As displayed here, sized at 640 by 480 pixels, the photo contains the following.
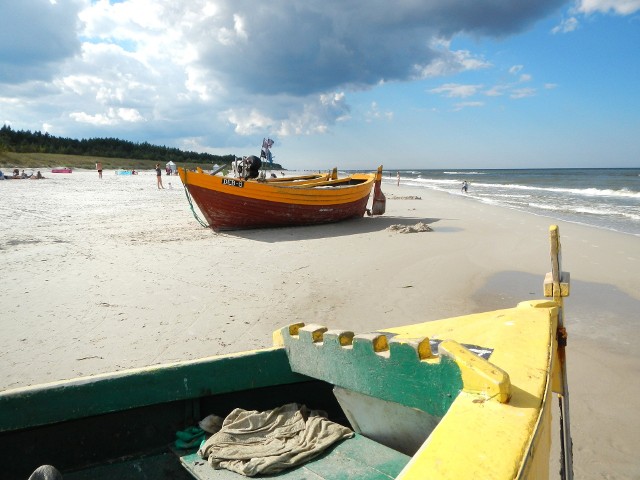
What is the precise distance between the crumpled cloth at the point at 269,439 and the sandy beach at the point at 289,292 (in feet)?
5.25

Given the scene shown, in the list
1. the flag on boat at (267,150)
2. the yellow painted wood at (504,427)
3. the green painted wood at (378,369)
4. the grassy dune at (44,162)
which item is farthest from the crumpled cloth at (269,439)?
the grassy dune at (44,162)

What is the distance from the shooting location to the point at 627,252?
28.5ft

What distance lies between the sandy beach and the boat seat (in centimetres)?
129

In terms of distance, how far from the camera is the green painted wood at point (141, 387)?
221cm

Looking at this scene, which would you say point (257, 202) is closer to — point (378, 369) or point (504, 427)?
point (378, 369)

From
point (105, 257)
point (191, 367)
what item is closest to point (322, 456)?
point (191, 367)

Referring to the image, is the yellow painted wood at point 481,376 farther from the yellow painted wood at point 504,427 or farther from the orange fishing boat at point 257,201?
the orange fishing boat at point 257,201

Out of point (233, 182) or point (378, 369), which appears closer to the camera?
point (378, 369)

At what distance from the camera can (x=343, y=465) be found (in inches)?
87.7

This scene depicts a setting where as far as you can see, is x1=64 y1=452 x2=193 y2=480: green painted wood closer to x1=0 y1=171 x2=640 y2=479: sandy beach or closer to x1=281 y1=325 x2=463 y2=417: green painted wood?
x1=281 y1=325 x2=463 y2=417: green painted wood

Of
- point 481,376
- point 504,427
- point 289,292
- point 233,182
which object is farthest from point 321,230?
point 504,427

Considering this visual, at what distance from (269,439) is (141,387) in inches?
30.4

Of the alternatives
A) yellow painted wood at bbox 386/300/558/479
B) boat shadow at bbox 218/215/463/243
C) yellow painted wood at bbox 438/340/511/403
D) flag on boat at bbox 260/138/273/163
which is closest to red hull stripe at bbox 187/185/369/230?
boat shadow at bbox 218/215/463/243

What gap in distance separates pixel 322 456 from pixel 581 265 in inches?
281
